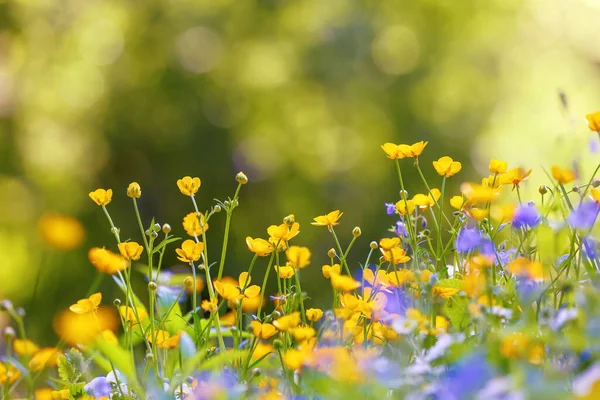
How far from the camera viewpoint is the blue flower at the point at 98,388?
1.03m

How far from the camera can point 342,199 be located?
735 centimetres

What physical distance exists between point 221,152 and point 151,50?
50.3 inches

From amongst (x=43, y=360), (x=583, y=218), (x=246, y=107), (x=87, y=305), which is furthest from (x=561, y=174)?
(x=246, y=107)

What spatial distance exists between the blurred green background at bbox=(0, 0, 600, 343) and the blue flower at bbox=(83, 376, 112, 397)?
5.81 metres

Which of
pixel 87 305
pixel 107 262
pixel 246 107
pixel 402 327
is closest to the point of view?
pixel 402 327

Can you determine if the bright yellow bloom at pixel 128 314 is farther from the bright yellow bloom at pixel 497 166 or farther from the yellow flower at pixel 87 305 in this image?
the bright yellow bloom at pixel 497 166

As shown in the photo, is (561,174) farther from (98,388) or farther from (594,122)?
(98,388)

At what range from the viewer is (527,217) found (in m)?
0.97

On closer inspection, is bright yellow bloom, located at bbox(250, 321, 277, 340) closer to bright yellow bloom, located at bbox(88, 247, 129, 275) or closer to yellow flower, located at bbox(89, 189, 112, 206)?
bright yellow bloom, located at bbox(88, 247, 129, 275)

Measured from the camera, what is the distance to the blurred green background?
7.13m

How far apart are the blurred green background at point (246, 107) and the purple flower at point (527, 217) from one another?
5878mm

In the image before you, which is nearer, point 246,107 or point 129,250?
point 129,250

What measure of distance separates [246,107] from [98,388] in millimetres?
6457

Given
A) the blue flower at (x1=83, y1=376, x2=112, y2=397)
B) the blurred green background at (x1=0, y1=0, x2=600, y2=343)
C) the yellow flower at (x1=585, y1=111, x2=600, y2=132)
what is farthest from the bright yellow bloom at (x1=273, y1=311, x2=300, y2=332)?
the blurred green background at (x1=0, y1=0, x2=600, y2=343)
